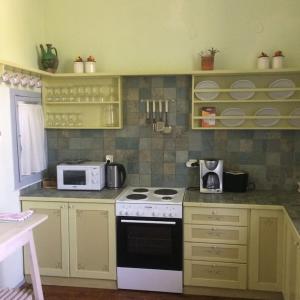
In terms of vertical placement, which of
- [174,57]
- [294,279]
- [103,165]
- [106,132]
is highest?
[174,57]

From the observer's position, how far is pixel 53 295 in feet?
10.0

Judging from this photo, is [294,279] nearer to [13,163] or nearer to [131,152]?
[131,152]

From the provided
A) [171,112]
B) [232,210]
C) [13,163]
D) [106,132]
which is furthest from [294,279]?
[13,163]

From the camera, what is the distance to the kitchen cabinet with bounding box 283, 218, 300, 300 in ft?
7.18

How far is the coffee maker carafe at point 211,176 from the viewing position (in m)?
3.22

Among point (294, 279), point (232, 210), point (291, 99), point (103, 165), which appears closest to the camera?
point (294, 279)

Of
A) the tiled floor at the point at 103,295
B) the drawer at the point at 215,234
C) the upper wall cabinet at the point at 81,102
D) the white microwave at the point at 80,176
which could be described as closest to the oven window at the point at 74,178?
the white microwave at the point at 80,176

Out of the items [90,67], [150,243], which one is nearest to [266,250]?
[150,243]

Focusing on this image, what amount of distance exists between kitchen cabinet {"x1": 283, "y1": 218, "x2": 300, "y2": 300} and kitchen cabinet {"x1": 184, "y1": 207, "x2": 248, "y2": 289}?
0.35m

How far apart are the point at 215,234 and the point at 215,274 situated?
1.15 ft

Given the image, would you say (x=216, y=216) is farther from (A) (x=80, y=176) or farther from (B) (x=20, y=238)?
(B) (x=20, y=238)

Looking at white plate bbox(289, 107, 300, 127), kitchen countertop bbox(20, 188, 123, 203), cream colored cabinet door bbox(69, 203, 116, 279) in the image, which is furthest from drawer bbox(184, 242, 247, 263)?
white plate bbox(289, 107, 300, 127)

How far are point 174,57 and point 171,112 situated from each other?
0.53m

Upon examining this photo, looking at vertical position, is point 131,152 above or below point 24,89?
below
